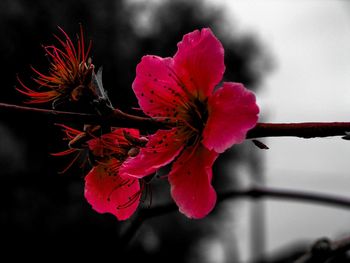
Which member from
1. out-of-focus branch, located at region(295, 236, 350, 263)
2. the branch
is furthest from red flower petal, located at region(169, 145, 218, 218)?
out-of-focus branch, located at region(295, 236, 350, 263)

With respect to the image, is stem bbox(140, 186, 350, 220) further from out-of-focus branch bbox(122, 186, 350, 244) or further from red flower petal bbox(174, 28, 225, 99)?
red flower petal bbox(174, 28, 225, 99)

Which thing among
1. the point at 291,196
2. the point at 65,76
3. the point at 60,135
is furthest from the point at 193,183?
the point at 60,135

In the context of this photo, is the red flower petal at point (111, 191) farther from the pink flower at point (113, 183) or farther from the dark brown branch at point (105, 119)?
the dark brown branch at point (105, 119)

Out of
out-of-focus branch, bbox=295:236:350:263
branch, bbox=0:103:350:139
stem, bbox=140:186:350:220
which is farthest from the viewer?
stem, bbox=140:186:350:220

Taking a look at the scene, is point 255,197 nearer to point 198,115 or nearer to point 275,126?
point 198,115

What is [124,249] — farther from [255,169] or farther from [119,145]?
[255,169]
